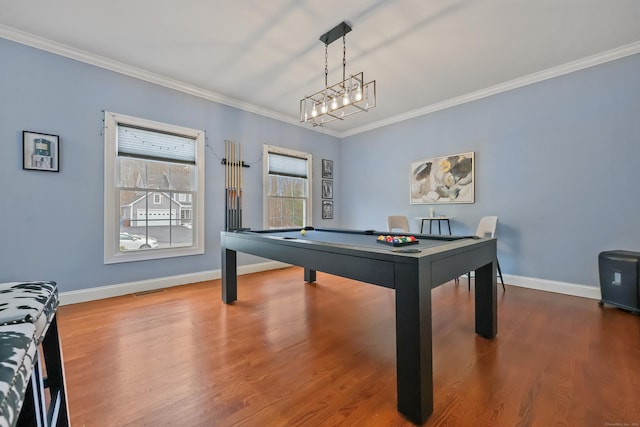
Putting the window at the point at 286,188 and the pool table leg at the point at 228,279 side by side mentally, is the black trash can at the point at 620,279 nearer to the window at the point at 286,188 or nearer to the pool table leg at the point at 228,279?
the pool table leg at the point at 228,279

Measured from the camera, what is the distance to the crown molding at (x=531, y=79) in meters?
2.93

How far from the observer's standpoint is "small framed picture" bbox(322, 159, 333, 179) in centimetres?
564

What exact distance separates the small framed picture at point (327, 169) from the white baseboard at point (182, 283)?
2856 mm

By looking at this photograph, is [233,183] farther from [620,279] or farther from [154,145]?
[620,279]

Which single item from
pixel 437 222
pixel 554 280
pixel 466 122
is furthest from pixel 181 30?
pixel 554 280

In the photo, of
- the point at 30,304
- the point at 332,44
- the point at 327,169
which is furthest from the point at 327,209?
the point at 30,304

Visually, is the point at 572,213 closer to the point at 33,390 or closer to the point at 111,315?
the point at 33,390

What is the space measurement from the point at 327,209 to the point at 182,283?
10.0 ft

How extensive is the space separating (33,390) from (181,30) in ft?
9.76

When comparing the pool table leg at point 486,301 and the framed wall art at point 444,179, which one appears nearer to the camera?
the pool table leg at point 486,301

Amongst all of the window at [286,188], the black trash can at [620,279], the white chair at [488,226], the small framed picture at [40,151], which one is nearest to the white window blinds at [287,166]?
the window at [286,188]

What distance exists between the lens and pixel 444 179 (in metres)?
4.27

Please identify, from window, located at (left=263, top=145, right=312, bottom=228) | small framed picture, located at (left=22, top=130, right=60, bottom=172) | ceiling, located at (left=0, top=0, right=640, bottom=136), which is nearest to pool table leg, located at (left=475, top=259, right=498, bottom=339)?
ceiling, located at (left=0, top=0, right=640, bottom=136)

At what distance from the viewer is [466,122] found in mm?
4094
